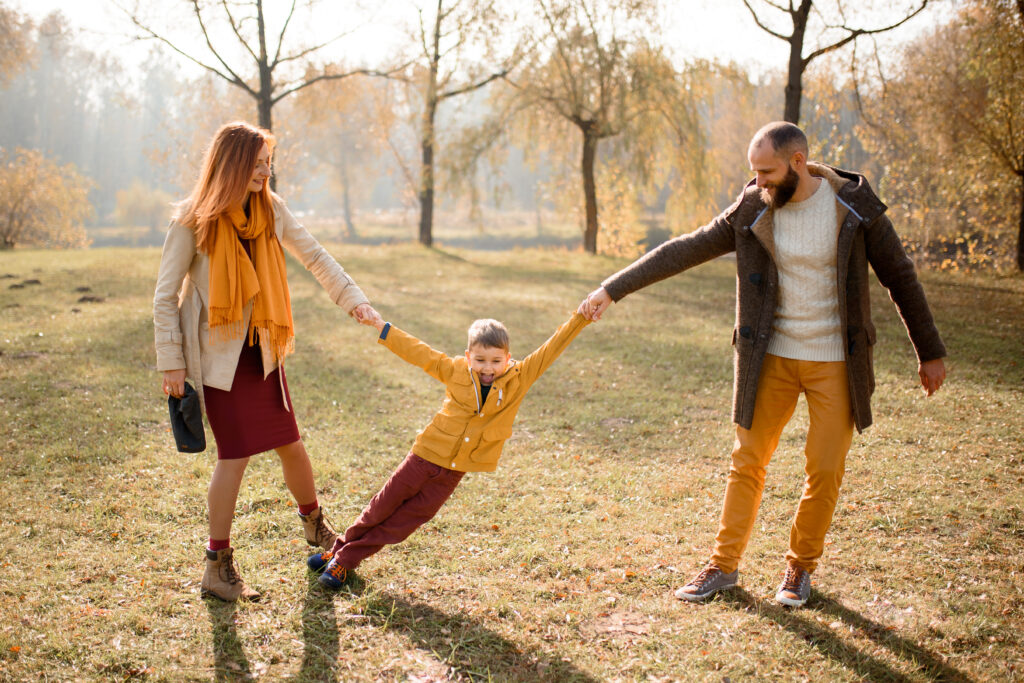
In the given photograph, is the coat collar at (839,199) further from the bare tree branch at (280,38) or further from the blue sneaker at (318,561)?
the bare tree branch at (280,38)

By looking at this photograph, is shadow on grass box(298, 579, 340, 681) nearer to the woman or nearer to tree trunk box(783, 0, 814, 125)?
the woman

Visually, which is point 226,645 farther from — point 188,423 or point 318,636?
point 188,423

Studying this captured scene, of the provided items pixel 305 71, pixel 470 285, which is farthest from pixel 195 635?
pixel 305 71

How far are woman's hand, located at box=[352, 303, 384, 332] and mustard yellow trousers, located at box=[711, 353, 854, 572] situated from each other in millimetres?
1824

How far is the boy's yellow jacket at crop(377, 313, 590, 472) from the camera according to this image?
128 inches

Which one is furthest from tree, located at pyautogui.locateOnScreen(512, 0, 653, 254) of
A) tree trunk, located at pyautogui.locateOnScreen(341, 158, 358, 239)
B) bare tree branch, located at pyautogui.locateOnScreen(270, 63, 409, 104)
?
tree trunk, located at pyautogui.locateOnScreen(341, 158, 358, 239)

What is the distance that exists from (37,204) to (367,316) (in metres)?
26.2

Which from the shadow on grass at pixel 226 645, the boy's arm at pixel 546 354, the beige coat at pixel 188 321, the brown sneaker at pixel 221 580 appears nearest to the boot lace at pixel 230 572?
the brown sneaker at pixel 221 580

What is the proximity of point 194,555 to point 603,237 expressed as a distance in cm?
2089

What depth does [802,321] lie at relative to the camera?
3.19 m

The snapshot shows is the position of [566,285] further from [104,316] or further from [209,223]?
[209,223]

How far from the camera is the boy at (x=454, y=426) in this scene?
10.7 feet

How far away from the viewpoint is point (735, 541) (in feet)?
11.2

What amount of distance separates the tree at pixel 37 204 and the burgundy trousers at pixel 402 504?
896 inches
